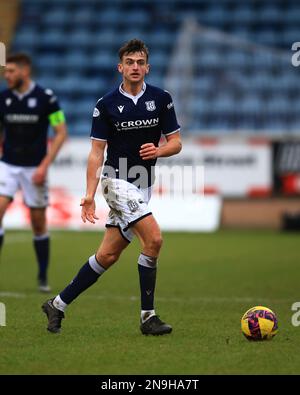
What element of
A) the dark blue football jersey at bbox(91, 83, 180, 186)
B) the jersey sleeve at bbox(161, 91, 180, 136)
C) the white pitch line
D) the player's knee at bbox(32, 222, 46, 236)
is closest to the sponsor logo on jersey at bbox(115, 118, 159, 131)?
the dark blue football jersey at bbox(91, 83, 180, 186)

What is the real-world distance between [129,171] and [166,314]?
5.14ft

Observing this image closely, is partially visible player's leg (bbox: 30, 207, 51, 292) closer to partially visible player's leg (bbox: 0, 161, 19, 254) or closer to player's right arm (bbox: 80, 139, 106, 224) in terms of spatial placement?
partially visible player's leg (bbox: 0, 161, 19, 254)

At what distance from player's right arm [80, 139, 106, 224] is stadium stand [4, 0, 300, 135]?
513 inches

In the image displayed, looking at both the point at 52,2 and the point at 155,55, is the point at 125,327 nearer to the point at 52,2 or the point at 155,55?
the point at 155,55

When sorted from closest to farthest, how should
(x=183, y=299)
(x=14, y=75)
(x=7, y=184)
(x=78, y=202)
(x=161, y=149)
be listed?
1. (x=161, y=149)
2. (x=183, y=299)
3. (x=7, y=184)
4. (x=14, y=75)
5. (x=78, y=202)

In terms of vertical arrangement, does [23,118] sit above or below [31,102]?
below

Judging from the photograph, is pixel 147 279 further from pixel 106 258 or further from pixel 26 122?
pixel 26 122

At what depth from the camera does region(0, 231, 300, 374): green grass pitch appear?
5625 mm

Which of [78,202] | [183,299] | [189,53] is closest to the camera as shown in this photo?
[183,299]

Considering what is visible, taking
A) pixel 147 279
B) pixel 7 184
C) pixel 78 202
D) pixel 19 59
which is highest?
pixel 19 59

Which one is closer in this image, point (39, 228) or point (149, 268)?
point (149, 268)

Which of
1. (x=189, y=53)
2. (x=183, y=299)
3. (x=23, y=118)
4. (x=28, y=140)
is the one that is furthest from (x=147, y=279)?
(x=189, y=53)

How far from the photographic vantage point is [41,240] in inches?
398

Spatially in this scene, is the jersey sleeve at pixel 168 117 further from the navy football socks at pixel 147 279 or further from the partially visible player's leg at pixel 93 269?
the navy football socks at pixel 147 279
